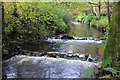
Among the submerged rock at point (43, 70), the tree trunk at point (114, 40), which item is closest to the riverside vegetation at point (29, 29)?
the tree trunk at point (114, 40)

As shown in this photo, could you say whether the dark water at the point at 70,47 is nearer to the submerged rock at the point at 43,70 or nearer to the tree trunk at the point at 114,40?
the submerged rock at the point at 43,70

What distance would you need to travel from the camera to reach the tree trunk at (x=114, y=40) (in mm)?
3160

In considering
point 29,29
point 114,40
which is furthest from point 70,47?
point 114,40

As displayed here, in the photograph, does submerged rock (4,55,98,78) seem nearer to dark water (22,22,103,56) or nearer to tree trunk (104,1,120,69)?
tree trunk (104,1,120,69)

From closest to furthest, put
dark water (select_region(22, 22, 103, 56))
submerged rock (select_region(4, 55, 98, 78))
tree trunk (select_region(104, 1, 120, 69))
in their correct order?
1. tree trunk (select_region(104, 1, 120, 69))
2. submerged rock (select_region(4, 55, 98, 78))
3. dark water (select_region(22, 22, 103, 56))

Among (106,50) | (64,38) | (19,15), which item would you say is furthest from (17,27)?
(106,50)

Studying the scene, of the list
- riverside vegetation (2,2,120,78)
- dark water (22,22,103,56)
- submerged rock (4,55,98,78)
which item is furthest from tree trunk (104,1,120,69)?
dark water (22,22,103,56)

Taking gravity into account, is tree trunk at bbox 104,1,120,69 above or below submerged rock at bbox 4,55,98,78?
above

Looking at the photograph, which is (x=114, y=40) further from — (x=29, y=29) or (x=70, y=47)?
(x=29, y=29)

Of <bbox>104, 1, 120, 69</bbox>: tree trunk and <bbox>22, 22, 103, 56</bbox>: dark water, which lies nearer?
<bbox>104, 1, 120, 69</bbox>: tree trunk

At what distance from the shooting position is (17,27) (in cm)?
709

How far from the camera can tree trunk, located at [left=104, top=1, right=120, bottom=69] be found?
3.16 metres

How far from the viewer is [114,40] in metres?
3.28

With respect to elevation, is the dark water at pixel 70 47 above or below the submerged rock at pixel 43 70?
above
